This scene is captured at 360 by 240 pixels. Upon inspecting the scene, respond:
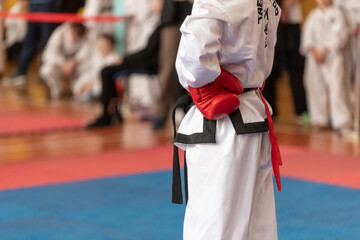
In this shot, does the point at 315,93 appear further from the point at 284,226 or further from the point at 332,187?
the point at 284,226

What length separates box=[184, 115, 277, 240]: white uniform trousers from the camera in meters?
2.33

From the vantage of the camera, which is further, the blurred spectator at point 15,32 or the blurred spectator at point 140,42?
the blurred spectator at point 15,32

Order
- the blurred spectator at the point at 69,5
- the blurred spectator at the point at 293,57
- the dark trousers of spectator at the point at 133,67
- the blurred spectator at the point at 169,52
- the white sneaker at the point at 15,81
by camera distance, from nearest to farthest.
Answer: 1. the blurred spectator at the point at 169,52
2. the dark trousers of spectator at the point at 133,67
3. the blurred spectator at the point at 293,57
4. the blurred spectator at the point at 69,5
5. the white sneaker at the point at 15,81

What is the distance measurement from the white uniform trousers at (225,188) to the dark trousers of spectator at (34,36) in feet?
29.6

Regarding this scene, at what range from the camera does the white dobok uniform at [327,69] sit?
713 centimetres

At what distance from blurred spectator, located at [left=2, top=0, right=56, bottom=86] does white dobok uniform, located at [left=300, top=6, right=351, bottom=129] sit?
5021 millimetres

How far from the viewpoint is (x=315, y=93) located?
24.8ft

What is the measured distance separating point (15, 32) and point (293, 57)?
18.9 feet

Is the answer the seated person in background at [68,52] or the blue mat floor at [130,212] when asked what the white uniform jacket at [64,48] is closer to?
the seated person in background at [68,52]

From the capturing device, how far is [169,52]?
724cm

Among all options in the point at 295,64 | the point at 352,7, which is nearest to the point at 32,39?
the point at 295,64

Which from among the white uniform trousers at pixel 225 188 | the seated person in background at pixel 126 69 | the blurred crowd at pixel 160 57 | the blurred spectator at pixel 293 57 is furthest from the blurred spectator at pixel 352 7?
the white uniform trousers at pixel 225 188

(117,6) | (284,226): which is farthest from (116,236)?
(117,6)

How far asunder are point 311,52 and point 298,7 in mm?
752
